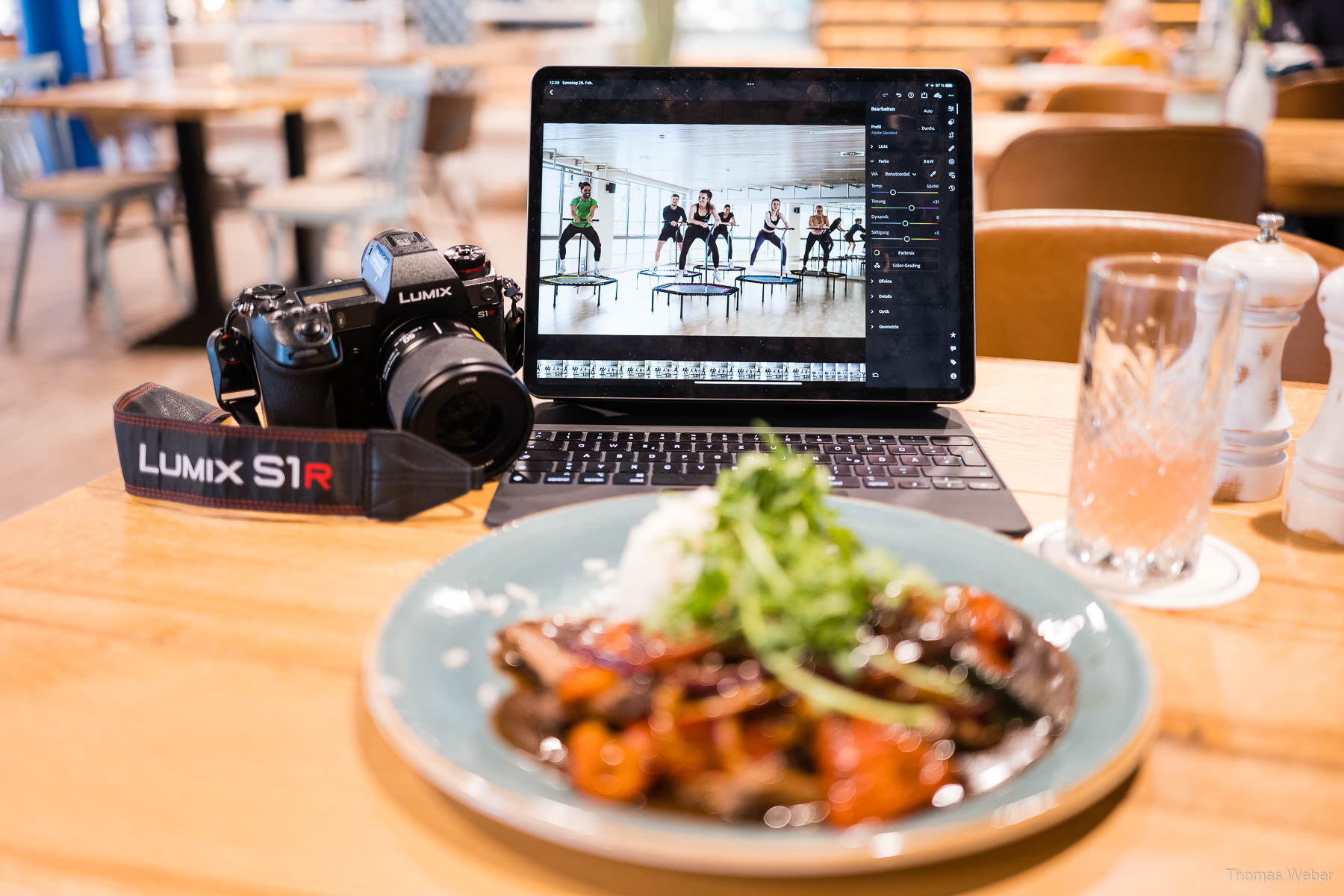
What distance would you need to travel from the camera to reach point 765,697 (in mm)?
449

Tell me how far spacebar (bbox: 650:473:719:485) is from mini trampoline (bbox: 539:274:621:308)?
203mm

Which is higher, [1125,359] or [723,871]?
[1125,359]

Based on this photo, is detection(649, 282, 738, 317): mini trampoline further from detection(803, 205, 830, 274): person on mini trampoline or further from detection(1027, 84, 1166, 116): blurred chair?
detection(1027, 84, 1166, 116): blurred chair

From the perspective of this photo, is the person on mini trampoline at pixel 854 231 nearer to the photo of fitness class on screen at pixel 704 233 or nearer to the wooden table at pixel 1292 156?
the photo of fitness class on screen at pixel 704 233

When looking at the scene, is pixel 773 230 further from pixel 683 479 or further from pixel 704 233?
pixel 683 479

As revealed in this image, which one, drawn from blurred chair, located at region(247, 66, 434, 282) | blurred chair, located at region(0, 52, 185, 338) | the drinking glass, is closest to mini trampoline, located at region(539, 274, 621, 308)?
the drinking glass

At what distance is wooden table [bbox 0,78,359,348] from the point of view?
3262mm

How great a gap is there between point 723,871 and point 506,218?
5.89m

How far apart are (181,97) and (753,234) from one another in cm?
318

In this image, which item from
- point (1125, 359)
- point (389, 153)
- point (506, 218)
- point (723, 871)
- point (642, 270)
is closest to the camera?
point (723, 871)

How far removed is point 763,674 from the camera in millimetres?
463

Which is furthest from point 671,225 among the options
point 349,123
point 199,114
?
point 349,123

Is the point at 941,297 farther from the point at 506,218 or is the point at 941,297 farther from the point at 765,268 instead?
the point at 506,218

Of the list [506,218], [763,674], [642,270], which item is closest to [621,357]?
[642,270]
